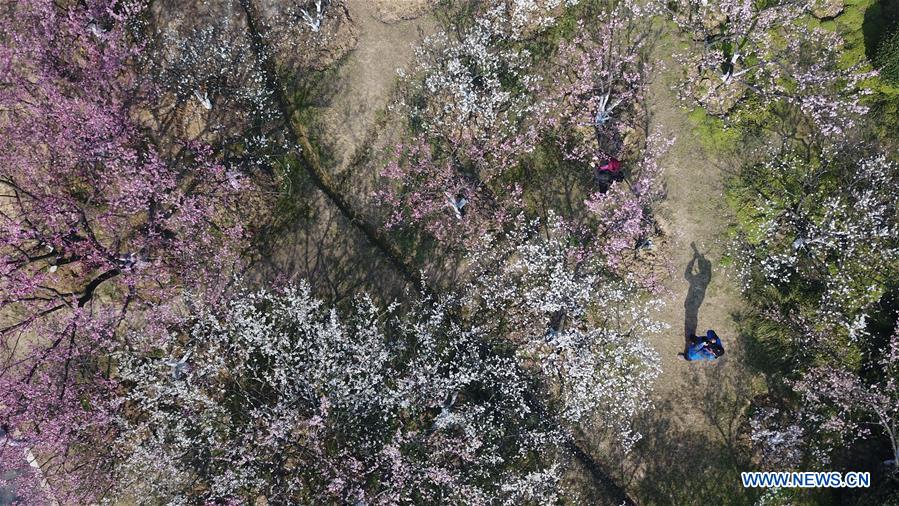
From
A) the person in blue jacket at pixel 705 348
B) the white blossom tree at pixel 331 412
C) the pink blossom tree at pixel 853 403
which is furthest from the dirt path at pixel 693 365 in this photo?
the white blossom tree at pixel 331 412

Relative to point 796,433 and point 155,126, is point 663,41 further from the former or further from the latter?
point 155,126

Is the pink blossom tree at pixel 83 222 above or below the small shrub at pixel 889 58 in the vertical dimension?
below

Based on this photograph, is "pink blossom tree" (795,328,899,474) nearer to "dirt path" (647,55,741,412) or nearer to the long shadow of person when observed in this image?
"dirt path" (647,55,741,412)

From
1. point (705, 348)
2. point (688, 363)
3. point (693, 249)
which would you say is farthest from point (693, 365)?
point (693, 249)

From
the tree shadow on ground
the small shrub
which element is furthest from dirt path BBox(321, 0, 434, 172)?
the small shrub

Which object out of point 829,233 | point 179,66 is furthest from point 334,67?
point 829,233

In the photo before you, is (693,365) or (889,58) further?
(693,365)

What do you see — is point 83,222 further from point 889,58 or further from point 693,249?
point 889,58

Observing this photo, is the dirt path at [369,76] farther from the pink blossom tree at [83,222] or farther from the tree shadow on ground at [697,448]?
the tree shadow on ground at [697,448]
